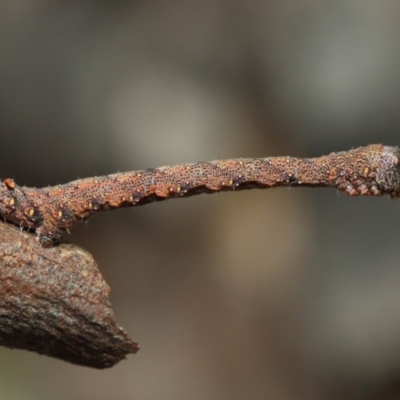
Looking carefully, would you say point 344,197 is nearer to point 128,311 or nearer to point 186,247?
point 186,247

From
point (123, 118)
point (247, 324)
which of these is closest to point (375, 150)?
point (123, 118)

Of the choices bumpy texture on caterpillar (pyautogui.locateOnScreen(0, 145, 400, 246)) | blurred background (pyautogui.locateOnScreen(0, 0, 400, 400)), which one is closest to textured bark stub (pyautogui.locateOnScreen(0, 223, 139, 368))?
bumpy texture on caterpillar (pyautogui.locateOnScreen(0, 145, 400, 246))

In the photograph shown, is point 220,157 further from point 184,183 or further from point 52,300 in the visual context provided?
point 52,300

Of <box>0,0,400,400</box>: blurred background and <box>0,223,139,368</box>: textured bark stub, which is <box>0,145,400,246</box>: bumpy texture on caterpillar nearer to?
<box>0,223,139,368</box>: textured bark stub

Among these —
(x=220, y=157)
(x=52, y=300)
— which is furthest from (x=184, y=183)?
(x=220, y=157)

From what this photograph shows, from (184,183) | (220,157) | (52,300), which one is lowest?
(52,300)

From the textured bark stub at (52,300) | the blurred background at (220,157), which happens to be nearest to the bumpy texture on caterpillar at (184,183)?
the textured bark stub at (52,300)
